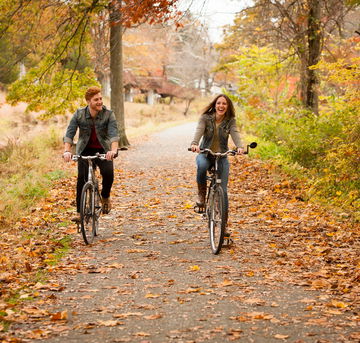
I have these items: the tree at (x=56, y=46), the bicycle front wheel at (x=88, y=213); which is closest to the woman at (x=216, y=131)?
the bicycle front wheel at (x=88, y=213)

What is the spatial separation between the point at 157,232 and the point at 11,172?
31.4ft

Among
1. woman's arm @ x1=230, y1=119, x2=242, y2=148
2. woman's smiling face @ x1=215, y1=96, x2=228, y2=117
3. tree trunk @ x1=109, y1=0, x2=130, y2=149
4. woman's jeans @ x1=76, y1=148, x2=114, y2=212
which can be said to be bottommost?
woman's jeans @ x1=76, y1=148, x2=114, y2=212

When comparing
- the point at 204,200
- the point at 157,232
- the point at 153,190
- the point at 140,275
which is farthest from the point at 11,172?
the point at 140,275

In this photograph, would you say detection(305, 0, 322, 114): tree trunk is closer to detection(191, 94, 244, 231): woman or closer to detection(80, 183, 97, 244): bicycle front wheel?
detection(191, 94, 244, 231): woman

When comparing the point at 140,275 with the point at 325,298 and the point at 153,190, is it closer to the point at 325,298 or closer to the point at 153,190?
the point at 325,298

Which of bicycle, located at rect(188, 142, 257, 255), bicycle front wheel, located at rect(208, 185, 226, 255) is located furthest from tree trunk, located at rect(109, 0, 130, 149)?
bicycle front wheel, located at rect(208, 185, 226, 255)

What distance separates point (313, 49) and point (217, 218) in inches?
423

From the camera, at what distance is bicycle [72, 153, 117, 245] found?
7.70 meters

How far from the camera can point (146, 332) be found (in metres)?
4.68

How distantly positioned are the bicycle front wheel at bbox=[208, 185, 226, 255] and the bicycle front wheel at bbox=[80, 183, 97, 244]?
5.81 ft

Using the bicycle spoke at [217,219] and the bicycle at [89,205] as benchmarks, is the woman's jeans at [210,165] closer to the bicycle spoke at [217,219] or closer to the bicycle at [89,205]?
the bicycle spoke at [217,219]

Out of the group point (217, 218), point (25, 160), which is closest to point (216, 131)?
point (217, 218)

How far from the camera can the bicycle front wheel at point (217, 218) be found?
720 centimetres

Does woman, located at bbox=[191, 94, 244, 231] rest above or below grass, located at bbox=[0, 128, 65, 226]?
above
